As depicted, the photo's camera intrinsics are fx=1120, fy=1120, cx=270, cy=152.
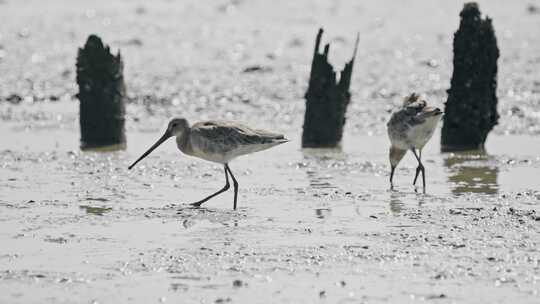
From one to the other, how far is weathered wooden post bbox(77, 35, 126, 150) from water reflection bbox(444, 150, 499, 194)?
4.27 m

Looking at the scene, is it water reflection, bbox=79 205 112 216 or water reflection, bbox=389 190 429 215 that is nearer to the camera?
water reflection, bbox=79 205 112 216

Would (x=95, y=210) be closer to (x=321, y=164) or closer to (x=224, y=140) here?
(x=224, y=140)

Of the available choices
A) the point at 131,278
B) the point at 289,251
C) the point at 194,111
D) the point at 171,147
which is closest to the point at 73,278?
the point at 131,278

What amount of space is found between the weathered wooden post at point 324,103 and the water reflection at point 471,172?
4.95 ft

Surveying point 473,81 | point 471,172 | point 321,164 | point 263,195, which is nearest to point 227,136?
point 263,195

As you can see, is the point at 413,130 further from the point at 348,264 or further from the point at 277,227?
the point at 348,264

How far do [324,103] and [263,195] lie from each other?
3.30 metres

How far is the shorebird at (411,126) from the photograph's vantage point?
11.9 metres

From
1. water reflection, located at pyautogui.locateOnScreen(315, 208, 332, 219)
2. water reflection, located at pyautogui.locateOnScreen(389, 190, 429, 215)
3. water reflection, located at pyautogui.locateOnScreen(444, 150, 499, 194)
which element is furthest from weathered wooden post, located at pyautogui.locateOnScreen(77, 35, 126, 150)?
water reflection, located at pyautogui.locateOnScreen(315, 208, 332, 219)

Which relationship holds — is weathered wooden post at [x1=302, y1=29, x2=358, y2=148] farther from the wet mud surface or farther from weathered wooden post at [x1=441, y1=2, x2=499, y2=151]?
weathered wooden post at [x1=441, y1=2, x2=499, y2=151]

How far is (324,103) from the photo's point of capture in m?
14.2

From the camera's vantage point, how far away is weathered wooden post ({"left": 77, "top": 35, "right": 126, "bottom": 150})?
47.0 feet

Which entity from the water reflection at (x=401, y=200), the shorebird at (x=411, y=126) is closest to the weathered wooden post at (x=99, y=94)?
the shorebird at (x=411, y=126)

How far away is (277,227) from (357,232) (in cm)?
70
